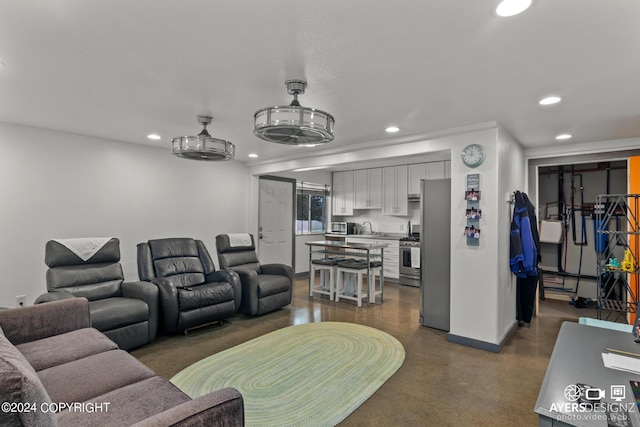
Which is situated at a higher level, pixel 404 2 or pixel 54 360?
pixel 404 2

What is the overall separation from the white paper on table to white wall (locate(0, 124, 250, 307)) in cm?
490

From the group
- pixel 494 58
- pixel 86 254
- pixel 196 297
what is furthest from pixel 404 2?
pixel 86 254

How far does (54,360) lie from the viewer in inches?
74.5

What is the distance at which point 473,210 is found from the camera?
3352 mm

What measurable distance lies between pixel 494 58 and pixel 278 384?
2743 mm

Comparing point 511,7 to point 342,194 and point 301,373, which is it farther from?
point 342,194

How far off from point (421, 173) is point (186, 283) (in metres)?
4.64

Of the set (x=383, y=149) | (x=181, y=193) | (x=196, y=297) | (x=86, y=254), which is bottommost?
(x=196, y=297)

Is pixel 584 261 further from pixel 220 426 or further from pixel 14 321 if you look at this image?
pixel 14 321

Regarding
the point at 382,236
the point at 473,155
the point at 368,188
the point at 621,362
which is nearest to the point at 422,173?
the point at 368,188

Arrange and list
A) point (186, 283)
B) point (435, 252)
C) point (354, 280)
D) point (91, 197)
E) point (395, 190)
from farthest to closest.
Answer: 1. point (395, 190)
2. point (354, 280)
3. point (91, 197)
4. point (186, 283)
5. point (435, 252)

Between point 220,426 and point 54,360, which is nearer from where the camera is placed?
point 220,426

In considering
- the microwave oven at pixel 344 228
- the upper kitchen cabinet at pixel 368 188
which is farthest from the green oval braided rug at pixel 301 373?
the upper kitchen cabinet at pixel 368 188

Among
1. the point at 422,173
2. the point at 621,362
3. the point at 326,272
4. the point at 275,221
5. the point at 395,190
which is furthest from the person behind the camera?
the point at 395,190
